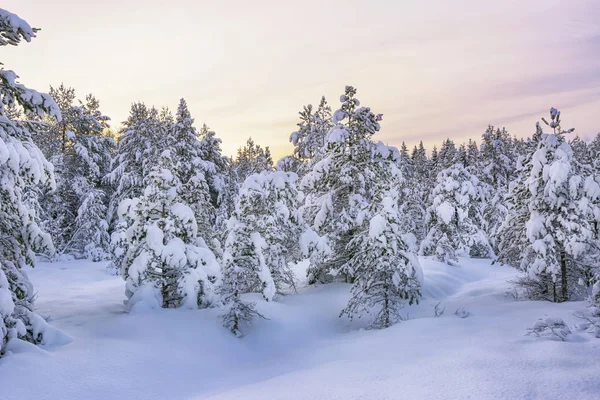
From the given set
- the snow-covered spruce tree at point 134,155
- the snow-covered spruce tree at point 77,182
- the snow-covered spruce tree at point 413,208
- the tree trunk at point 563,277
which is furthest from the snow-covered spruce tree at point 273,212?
the snow-covered spruce tree at point 413,208

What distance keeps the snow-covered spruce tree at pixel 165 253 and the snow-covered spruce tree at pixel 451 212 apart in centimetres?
2172

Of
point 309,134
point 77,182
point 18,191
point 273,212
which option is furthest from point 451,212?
point 77,182

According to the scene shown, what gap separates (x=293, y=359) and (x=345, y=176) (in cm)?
941

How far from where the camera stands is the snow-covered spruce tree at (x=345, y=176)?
17.3 m

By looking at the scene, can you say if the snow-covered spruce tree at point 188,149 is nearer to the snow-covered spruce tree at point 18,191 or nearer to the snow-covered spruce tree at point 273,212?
the snow-covered spruce tree at point 273,212

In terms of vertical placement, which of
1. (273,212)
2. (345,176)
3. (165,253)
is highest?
(345,176)

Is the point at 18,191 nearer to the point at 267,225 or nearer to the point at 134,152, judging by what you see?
the point at 267,225

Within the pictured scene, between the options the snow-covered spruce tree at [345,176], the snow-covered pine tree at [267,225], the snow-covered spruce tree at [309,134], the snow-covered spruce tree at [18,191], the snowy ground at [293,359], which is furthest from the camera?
the snow-covered spruce tree at [309,134]

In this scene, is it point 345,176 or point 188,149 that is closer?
point 345,176

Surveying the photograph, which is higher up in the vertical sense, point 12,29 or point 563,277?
point 12,29

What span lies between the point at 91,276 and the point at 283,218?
15623 mm

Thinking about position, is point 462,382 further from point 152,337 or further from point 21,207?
point 21,207

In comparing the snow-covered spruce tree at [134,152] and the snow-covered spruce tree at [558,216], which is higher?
the snow-covered spruce tree at [134,152]

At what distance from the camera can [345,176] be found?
57.0ft
